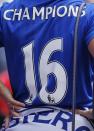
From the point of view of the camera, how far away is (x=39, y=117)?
181 centimetres

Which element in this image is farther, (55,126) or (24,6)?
(24,6)

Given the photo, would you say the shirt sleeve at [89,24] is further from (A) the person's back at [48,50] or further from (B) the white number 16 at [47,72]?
(B) the white number 16 at [47,72]

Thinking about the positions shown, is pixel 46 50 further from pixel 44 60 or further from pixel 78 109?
pixel 78 109

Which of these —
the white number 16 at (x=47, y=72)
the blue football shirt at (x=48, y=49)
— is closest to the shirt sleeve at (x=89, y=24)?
the blue football shirt at (x=48, y=49)

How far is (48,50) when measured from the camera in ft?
5.97

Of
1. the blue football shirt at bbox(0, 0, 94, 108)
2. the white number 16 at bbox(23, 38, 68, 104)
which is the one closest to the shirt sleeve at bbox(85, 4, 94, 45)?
the blue football shirt at bbox(0, 0, 94, 108)

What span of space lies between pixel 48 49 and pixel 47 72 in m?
0.09

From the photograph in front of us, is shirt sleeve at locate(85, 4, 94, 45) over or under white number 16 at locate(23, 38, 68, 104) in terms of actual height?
over

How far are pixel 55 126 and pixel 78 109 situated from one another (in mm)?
128

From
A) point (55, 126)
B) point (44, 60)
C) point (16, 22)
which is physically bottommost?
point (55, 126)

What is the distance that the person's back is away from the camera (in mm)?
1780

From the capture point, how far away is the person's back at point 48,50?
5.84 feet

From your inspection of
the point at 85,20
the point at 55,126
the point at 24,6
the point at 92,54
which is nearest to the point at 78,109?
the point at 55,126

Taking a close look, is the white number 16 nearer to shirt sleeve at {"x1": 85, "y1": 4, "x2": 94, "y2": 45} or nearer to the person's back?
the person's back
